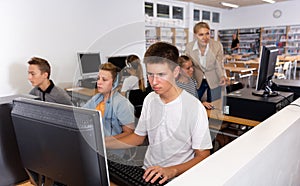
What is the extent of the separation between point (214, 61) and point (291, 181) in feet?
4.91

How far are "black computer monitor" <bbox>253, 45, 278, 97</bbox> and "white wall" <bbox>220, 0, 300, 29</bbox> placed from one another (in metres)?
7.36

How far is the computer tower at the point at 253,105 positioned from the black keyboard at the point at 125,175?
4.05 ft

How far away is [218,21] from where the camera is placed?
9.35 m

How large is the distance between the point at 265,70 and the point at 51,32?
296 centimetres

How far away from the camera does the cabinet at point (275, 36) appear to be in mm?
8430

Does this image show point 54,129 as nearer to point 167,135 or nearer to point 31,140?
point 31,140

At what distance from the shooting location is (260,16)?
862cm

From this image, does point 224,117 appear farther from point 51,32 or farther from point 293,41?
point 293,41

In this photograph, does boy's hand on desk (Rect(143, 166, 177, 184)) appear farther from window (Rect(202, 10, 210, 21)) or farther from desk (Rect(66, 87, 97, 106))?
window (Rect(202, 10, 210, 21))

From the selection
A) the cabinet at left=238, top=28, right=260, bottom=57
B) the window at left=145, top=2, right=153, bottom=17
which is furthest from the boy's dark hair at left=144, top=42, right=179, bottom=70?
the cabinet at left=238, top=28, right=260, bottom=57

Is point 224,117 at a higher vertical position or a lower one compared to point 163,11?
lower

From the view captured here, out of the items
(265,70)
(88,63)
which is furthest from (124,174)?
(88,63)

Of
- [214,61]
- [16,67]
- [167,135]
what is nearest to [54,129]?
[167,135]

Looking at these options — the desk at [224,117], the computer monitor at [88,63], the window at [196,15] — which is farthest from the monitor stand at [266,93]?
the window at [196,15]
